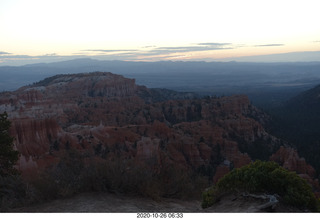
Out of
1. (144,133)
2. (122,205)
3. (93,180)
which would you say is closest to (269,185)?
(122,205)

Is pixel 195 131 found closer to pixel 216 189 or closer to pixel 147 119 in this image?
pixel 147 119

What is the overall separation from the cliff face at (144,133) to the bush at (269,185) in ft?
12.5

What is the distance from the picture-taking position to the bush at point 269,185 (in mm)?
8156

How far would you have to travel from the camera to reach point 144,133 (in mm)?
41406

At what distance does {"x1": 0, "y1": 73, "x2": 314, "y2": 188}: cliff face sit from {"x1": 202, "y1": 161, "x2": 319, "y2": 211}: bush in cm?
381

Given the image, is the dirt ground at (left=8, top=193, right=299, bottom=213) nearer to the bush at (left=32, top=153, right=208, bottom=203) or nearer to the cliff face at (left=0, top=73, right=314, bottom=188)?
the bush at (left=32, top=153, right=208, bottom=203)

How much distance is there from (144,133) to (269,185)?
3297 centimetres

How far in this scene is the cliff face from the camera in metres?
29.3

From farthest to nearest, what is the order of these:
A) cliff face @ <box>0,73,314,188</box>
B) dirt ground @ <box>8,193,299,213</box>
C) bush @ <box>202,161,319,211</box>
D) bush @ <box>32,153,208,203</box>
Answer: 1. cliff face @ <box>0,73,314,188</box>
2. bush @ <box>32,153,208,203</box>
3. dirt ground @ <box>8,193,299,213</box>
4. bush @ <box>202,161,319,211</box>

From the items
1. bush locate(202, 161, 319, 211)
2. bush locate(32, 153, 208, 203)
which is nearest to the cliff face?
bush locate(32, 153, 208, 203)

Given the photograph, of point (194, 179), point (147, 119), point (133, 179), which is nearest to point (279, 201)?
point (133, 179)

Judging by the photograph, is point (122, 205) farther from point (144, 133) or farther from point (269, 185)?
point (144, 133)

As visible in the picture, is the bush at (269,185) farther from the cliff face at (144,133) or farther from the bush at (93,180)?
the cliff face at (144,133)

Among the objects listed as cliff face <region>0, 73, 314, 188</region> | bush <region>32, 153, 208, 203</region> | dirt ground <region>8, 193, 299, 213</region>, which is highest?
bush <region>32, 153, 208, 203</region>
